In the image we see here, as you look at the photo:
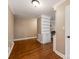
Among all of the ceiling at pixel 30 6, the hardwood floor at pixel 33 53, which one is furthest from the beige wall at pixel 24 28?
the hardwood floor at pixel 33 53

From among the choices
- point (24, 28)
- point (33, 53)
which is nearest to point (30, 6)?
point (33, 53)

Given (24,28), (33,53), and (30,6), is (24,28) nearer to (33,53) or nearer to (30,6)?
(30,6)

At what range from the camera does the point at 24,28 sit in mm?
8375

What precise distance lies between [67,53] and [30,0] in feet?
8.46

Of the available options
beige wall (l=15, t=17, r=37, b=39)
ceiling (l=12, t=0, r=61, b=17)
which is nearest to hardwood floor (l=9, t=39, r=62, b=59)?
ceiling (l=12, t=0, r=61, b=17)

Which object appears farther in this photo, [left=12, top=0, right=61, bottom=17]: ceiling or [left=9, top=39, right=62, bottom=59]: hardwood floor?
[left=12, top=0, right=61, bottom=17]: ceiling

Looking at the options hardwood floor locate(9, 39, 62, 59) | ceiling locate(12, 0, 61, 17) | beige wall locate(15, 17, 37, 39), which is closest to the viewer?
hardwood floor locate(9, 39, 62, 59)

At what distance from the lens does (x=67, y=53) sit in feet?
Result: 8.55

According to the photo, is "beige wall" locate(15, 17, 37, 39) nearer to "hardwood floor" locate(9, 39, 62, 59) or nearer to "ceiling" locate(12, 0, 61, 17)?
"ceiling" locate(12, 0, 61, 17)

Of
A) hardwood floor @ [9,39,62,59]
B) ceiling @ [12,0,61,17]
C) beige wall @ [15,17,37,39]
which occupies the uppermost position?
ceiling @ [12,0,61,17]

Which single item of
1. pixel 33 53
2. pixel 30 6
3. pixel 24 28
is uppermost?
pixel 30 6

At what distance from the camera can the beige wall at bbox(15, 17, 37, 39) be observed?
7.76m
